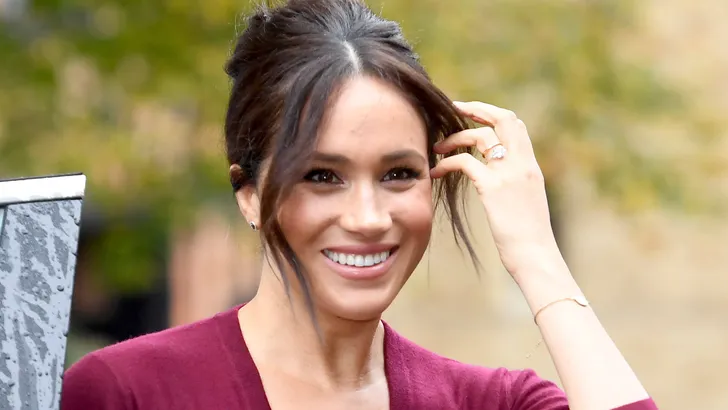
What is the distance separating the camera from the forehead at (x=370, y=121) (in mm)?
2664

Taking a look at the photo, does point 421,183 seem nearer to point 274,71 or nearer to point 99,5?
point 274,71

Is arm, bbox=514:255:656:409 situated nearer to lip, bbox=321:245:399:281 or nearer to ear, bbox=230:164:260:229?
lip, bbox=321:245:399:281

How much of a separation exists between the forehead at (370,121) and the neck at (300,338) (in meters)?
0.32

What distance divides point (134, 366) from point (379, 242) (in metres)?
0.51

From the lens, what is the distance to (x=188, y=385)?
270cm

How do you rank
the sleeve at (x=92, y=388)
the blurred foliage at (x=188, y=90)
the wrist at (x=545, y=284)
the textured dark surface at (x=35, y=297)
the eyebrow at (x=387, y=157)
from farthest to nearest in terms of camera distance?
the blurred foliage at (x=188, y=90), the wrist at (x=545, y=284), the eyebrow at (x=387, y=157), the sleeve at (x=92, y=388), the textured dark surface at (x=35, y=297)

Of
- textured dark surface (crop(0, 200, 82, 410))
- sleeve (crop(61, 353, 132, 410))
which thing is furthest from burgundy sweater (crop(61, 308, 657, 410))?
textured dark surface (crop(0, 200, 82, 410))

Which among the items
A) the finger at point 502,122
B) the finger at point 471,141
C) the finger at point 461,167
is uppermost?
the finger at point 502,122

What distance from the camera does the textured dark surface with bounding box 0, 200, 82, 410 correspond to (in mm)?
2213

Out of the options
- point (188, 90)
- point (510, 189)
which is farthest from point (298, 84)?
point (188, 90)

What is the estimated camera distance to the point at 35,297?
7.39 ft

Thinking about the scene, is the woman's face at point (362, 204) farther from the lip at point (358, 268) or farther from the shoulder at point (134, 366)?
the shoulder at point (134, 366)

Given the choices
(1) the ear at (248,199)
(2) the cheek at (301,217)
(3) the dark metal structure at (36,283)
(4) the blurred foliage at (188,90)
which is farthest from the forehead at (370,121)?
(4) the blurred foliage at (188,90)

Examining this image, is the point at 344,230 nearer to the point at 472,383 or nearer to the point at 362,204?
the point at 362,204
